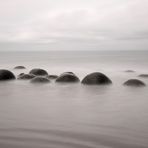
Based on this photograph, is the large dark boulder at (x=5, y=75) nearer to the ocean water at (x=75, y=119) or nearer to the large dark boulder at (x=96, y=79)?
the ocean water at (x=75, y=119)

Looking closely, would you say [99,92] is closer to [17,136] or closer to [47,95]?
[47,95]

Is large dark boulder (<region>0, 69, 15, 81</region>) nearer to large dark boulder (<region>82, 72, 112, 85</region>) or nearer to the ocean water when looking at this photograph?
the ocean water

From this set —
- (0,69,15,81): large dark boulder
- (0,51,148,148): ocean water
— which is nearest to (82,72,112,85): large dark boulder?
(0,51,148,148): ocean water

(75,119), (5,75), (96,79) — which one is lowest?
(75,119)

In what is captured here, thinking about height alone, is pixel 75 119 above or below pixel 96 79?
below

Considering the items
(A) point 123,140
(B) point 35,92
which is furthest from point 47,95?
(A) point 123,140

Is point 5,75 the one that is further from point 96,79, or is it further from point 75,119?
point 75,119

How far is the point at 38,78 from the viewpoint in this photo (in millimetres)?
16922

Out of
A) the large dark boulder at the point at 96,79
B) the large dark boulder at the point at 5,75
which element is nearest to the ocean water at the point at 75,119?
the large dark boulder at the point at 96,79

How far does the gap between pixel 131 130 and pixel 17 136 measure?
8.09 ft

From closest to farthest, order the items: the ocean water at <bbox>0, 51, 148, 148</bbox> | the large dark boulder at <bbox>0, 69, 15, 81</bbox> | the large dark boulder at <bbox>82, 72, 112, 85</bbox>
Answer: the ocean water at <bbox>0, 51, 148, 148</bbox> < the large dark boulder at <bbox>82, 72, 112, 85</bbox> < the large dark boulder at <bbox>0, 69, 15, 81</bbox>

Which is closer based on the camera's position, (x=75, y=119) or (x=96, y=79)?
(x=75, y=119)

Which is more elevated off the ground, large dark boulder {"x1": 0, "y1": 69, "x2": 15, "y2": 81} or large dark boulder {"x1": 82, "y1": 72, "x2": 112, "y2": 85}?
large dark boulder {"x1": 0, "y1": 69, "x2": 15, "y2": 81}

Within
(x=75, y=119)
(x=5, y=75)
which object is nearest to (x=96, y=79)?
(x=5, y=75)
